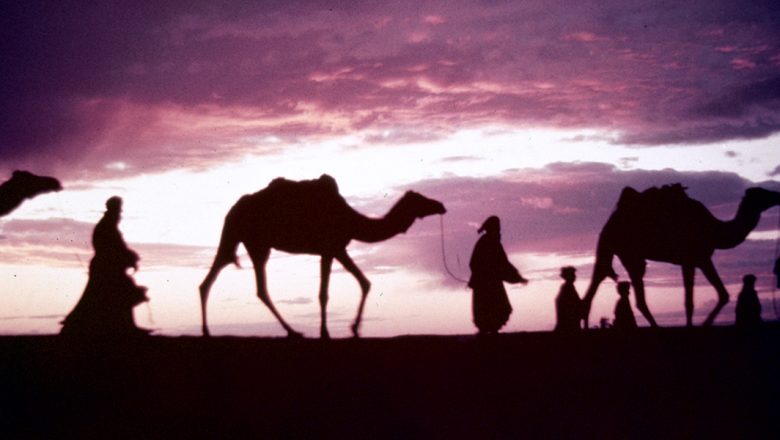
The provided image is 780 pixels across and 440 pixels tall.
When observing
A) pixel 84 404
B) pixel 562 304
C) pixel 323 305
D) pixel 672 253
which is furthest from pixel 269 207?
pixel 672 253

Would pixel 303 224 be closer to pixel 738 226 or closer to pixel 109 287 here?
pixel 109 287

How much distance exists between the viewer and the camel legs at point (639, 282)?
A: 17.5 meters

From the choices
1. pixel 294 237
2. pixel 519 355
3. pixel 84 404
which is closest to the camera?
pixel 84 404

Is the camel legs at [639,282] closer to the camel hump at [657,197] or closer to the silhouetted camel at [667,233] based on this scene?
the silhouetted camel at [667,233]

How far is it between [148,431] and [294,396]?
164 cm

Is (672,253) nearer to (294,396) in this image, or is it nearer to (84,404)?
(294,396)

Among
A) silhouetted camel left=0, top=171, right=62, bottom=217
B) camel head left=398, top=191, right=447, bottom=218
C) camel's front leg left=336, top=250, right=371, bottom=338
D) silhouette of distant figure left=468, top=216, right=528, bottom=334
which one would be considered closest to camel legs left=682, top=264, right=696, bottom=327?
silhouette of distant figure left=468, top=216, right=528, bottom=334

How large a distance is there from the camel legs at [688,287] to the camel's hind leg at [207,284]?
809cm

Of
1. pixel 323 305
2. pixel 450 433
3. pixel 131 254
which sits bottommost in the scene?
pixel 450 433

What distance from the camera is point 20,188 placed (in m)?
15.0

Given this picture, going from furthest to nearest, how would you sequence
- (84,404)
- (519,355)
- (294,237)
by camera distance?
1. (294,237)
2. (519,355)
3. (84,404)

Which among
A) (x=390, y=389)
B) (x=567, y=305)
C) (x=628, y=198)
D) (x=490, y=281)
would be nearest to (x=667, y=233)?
(x=628, y=198)

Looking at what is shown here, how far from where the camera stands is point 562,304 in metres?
16.1

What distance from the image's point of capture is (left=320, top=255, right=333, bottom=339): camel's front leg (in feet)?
47.1
